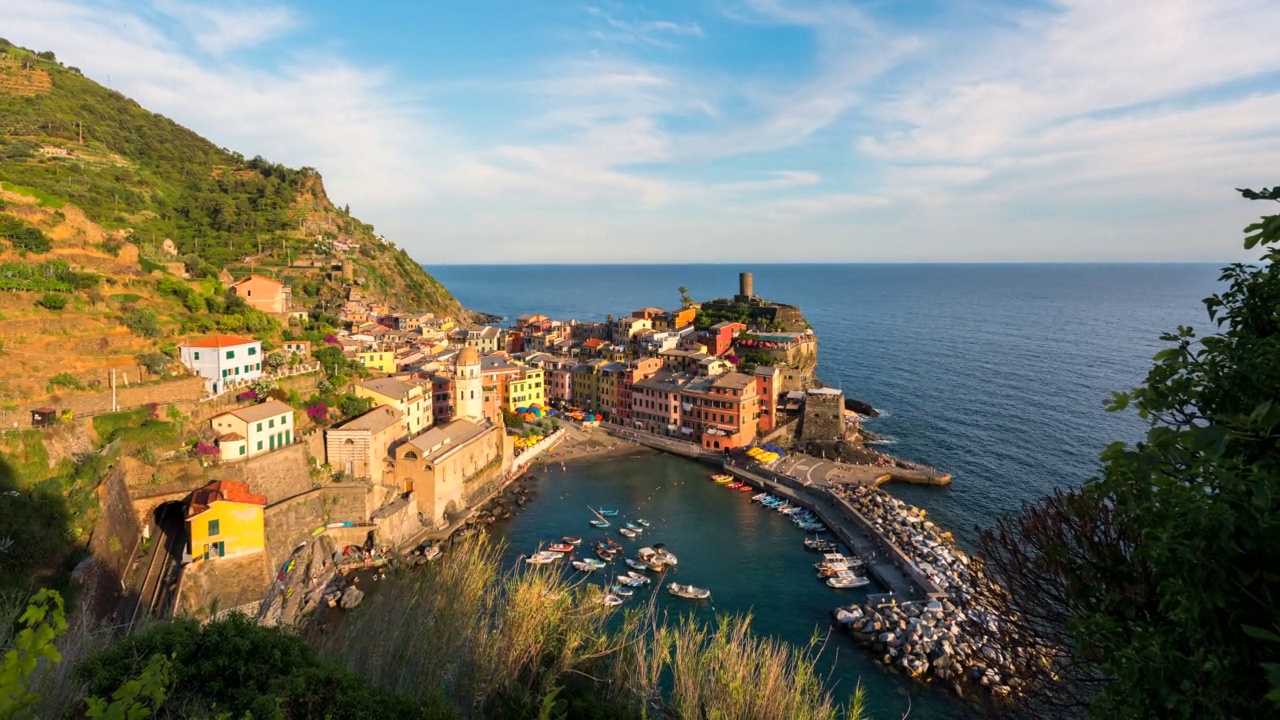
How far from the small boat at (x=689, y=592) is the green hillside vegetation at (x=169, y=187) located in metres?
31.5

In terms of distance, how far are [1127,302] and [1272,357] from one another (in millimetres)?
170604

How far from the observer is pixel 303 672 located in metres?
8.99

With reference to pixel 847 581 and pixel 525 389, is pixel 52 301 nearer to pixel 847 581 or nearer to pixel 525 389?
pixel 525 389

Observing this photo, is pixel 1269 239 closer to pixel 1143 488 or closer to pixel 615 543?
pixel 1143 488

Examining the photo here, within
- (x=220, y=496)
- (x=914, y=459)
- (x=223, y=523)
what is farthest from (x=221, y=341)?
(x=914, y=459)

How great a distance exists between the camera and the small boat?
25.9 metres

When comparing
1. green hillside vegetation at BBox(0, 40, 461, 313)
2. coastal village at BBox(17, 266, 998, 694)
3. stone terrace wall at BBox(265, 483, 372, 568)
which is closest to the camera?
coastal village at BBox(17, 266, 998, 694)

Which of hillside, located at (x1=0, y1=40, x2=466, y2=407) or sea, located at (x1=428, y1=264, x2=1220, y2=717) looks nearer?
sea, located at (x1=428, y1=264, x2=1220, y2=717)

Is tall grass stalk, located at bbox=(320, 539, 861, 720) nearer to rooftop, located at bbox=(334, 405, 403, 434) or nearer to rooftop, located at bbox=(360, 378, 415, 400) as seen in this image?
rooftop, located at bbox=(334, 405, 403, 434)

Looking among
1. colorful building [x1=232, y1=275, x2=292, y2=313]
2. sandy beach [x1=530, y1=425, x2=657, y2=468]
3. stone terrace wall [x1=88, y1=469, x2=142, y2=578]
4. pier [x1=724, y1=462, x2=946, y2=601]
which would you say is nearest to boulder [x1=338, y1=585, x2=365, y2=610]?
stone terrace wall [x1=88, y1=469, x2=142, y2=578]

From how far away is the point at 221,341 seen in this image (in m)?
28.9

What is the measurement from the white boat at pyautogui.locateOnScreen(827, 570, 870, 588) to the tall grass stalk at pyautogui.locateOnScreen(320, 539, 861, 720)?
49.3 feet

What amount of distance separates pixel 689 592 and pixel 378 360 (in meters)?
27.6

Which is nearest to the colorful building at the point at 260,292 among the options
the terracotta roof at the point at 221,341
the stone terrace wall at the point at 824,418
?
the terracotta roof at the point at 221,341
